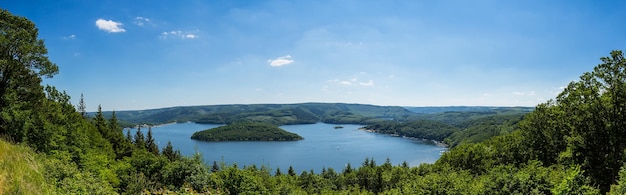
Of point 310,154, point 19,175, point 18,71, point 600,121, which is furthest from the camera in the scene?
point 310,154

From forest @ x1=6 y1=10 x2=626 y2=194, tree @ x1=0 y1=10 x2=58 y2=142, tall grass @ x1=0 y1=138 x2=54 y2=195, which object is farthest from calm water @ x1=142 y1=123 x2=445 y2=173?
tall grass @ x1=0 y1=138 x2=54 y2=195

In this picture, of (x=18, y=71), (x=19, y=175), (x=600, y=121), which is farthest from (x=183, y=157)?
(x=600, y=121)

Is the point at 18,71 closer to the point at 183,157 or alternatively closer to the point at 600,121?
the point at 183,157

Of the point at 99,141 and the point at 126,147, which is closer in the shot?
the point at 99,141

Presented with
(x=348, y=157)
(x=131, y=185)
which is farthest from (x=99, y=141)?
(x=348, y=157)

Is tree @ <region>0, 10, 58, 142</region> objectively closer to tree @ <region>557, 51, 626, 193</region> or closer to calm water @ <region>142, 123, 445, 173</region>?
tree @ <region>557, 51, 626, 193</region>

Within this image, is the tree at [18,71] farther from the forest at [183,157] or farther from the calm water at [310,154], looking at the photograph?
the calm water at [310,154]

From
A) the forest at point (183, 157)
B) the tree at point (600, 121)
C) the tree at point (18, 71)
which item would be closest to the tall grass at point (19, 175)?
the forest at point (183, 157)

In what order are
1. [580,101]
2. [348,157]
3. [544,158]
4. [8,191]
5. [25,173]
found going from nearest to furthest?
[8,191] < [25,173] < [580,101] < [544,158] < [348,157]

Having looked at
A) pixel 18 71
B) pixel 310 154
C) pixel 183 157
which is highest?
pixel 18 71

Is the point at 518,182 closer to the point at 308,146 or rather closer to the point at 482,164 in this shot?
the point at 482,164
